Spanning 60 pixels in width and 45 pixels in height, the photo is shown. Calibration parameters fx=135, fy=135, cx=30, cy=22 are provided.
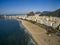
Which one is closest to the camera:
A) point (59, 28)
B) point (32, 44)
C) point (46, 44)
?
point (46, 44)

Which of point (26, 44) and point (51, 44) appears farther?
point (26, 44)

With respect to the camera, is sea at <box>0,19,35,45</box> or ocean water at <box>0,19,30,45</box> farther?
ocean water at <box>0,19,30,45</box>

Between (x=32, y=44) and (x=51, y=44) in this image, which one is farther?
(x=32, y=44)

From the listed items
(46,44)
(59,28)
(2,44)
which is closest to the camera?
(46,44)

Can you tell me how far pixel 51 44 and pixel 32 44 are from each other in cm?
286

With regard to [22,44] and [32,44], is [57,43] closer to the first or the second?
[32,44]

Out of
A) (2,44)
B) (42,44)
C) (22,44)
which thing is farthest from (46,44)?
(2,44)

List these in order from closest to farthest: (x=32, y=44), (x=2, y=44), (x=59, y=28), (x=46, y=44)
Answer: (x=46, y=44), (x=32, y=44), (x=2, y=44), (x=59, y=28)

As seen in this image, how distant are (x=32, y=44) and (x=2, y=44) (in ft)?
15.2

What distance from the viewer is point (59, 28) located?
1125 inches

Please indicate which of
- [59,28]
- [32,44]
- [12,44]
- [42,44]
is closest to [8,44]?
[12,44]

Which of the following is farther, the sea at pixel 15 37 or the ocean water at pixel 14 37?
the ocean water at pixel 14 37

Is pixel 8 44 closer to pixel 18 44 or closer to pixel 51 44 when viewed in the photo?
pixel 18 44

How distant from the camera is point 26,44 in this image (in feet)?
63.9
